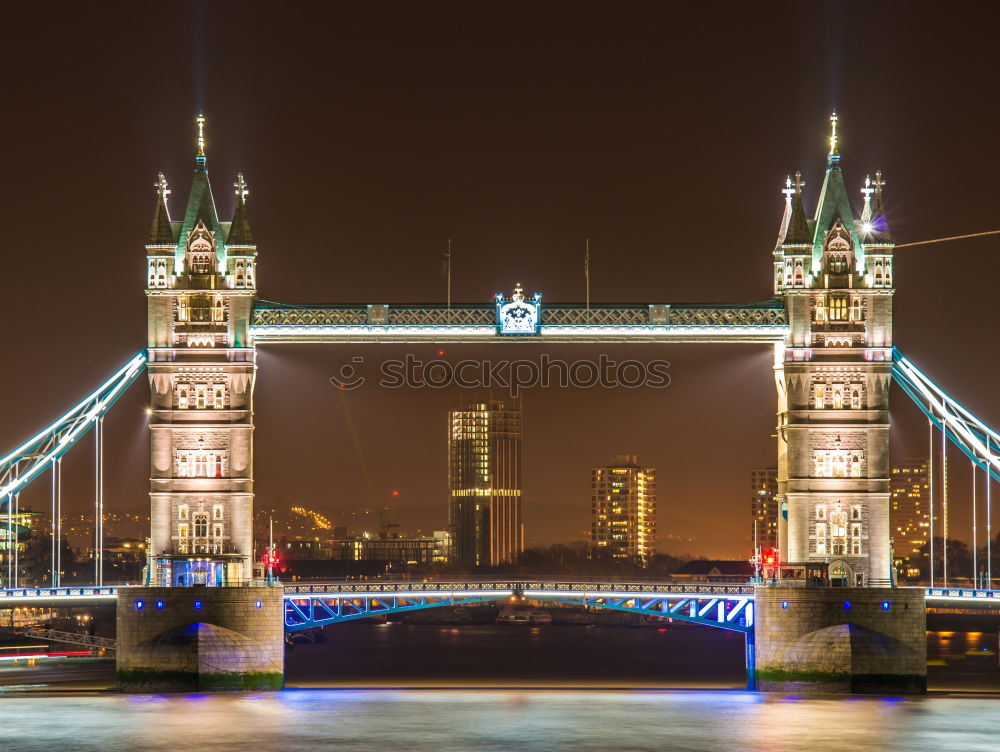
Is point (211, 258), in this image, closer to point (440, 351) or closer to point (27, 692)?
A: point (440, 351)

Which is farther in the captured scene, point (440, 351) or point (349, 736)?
point (440, 351)

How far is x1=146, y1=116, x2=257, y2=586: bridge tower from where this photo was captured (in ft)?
250

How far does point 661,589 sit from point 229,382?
19.6 metres

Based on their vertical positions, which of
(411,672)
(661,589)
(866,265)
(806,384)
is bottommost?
(411,672)

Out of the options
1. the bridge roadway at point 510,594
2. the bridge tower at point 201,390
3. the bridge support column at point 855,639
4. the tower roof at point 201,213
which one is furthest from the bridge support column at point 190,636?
the bridge support column at point 855,639

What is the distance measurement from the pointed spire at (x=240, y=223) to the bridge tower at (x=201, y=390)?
0.19 ft

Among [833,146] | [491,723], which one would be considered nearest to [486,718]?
[491,723]

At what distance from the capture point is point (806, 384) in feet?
251

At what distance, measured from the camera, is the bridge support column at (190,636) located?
2842 inches

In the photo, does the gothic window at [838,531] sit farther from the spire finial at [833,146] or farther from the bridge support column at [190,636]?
the bridge support column at [190,636]

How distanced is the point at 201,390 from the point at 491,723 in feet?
62.3

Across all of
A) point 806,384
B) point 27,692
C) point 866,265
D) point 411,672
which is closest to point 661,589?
point 806,384

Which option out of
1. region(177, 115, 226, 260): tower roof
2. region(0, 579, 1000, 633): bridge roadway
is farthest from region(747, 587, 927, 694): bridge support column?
region(177, 115, 226, 260): tower roof

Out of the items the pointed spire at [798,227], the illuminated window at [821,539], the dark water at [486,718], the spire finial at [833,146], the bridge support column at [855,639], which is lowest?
the dark water at [486,718]
